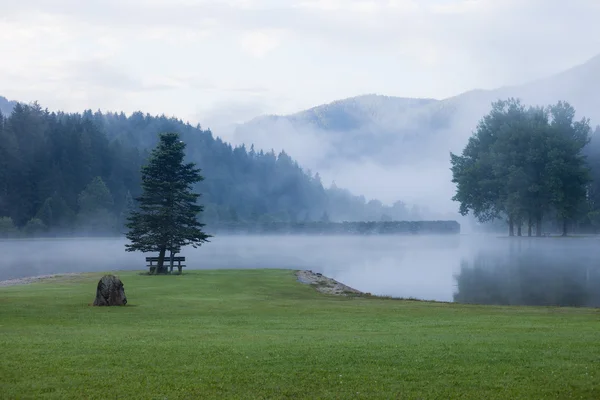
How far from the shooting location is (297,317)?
25.6 m

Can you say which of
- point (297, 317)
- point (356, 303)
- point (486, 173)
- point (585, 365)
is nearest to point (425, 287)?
point (356, 303)

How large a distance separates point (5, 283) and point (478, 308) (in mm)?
34207

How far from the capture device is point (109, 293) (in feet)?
95.0

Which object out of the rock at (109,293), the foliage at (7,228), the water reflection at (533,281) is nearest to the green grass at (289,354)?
the rock at (109,293)

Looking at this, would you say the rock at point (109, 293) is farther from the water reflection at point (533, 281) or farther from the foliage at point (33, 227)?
the foliage at point (33, 227)

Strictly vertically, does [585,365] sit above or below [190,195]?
below

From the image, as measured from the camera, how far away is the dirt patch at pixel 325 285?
41.8 metres

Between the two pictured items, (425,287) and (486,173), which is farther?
(486,173)

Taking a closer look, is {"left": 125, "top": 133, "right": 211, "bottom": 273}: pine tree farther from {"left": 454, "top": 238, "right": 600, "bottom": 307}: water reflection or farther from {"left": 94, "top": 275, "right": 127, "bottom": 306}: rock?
{"left": 94, "top": 275, "right": 127, "bottom": 306}: rock

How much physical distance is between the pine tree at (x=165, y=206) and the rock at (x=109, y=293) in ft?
81.6

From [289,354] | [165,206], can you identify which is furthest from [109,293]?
[165,206]

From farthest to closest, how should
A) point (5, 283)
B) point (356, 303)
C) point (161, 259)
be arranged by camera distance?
1. point (161, 259)
2. point (5, 283)
3. point (356, 303)

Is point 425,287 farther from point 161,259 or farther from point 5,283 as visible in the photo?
point 5,283

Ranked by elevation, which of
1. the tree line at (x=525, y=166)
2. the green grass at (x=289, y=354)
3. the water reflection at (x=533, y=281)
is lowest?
the water reflection at (x=533, y=281)
